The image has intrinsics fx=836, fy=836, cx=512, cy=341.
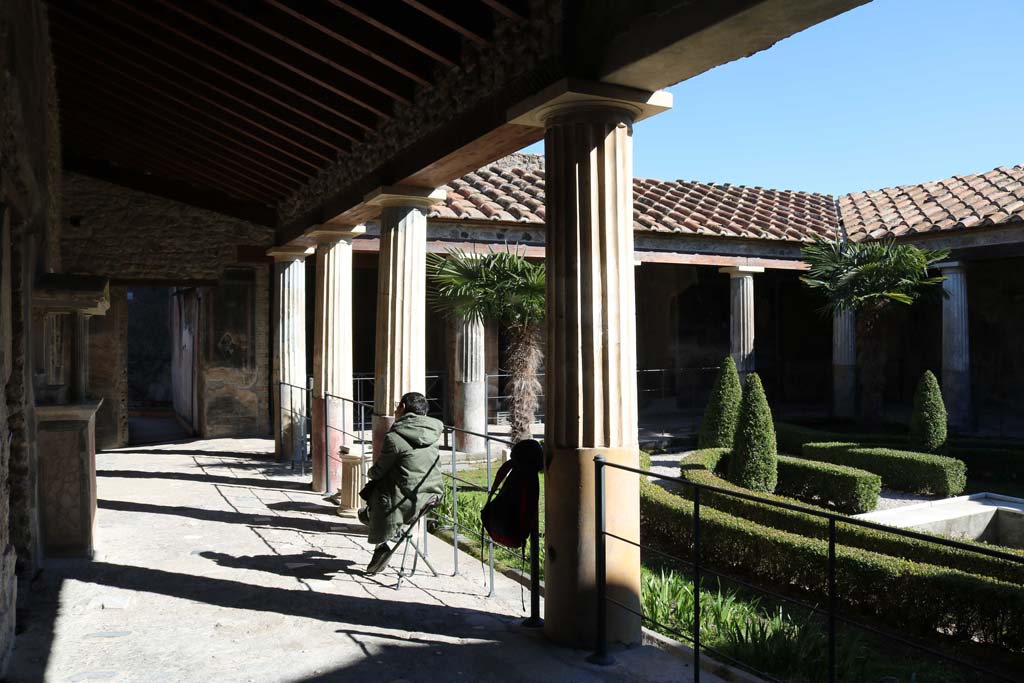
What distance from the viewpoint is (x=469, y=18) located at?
15.4 ft

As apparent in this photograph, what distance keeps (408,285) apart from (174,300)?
1499 centimetres

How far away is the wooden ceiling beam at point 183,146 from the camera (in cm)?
911

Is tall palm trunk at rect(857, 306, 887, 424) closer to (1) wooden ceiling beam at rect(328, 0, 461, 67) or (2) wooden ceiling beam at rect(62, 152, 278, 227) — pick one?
(2) wooden ceiling beam at rect(62, 152, 278, 227)

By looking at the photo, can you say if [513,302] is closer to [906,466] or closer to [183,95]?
[183,95]

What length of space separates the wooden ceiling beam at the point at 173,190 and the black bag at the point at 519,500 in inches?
310

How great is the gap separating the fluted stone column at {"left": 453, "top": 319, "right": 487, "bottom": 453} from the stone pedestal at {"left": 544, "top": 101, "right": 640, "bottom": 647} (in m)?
7.69


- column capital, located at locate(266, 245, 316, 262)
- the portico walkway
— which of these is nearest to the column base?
the portico walkway

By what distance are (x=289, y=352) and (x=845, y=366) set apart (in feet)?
34.9

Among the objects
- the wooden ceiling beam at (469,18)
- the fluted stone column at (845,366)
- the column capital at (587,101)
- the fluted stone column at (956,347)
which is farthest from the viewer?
the fluted stone column at (845,366)

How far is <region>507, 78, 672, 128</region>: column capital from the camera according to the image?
13.0 feet

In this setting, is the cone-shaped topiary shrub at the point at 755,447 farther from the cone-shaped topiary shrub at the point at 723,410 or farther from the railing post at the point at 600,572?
the railing post at the point at 600,572

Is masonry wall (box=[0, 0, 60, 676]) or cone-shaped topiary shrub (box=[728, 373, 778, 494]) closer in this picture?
masonry wall (box=[0, 0, 60, 676])

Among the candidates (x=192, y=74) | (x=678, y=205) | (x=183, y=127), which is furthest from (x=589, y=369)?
(x=678, y=205)

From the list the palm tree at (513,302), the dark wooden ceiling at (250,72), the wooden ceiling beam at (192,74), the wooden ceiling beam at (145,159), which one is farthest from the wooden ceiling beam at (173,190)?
the wooden ceiling beam at (192,74)
